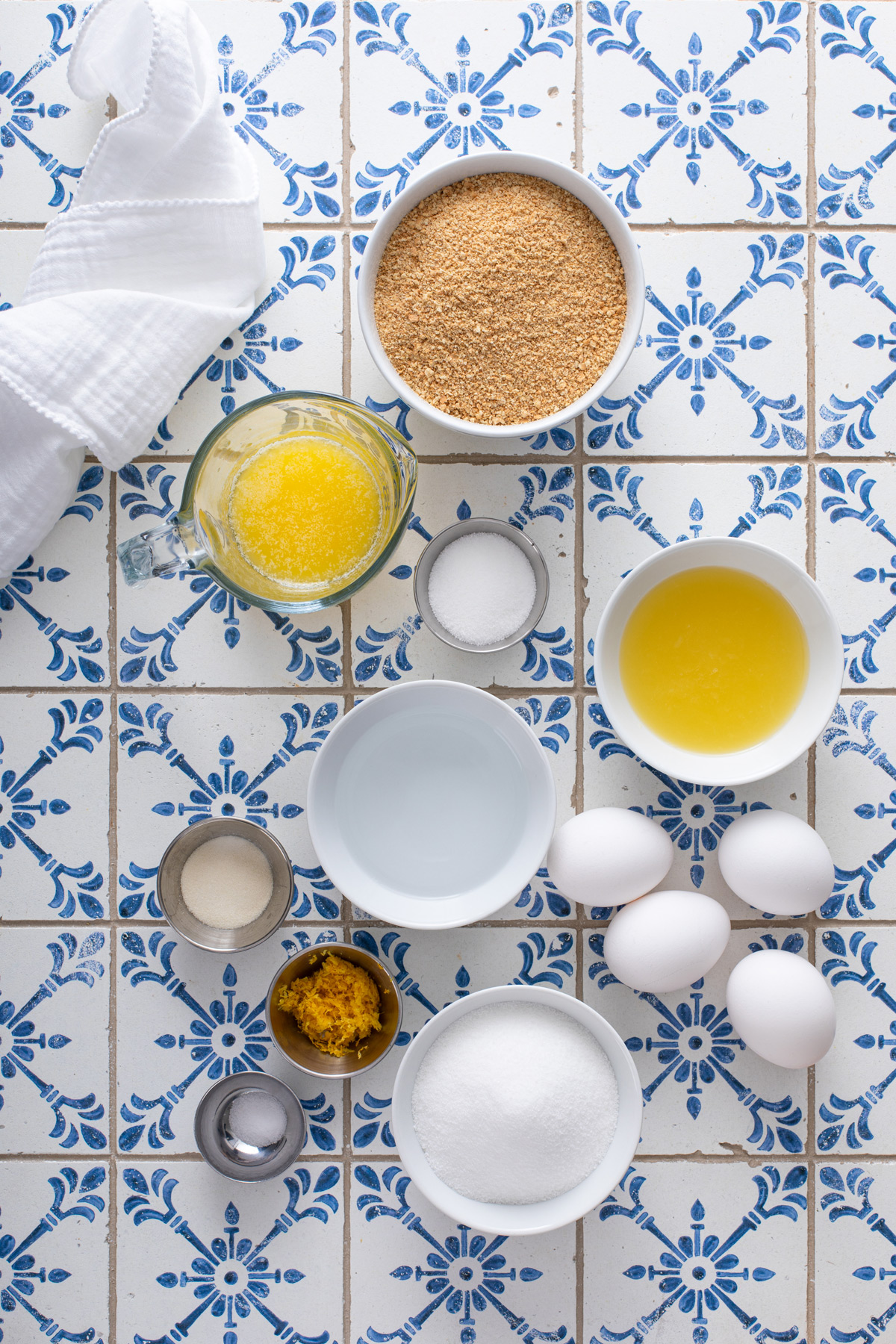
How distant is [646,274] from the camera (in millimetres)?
886

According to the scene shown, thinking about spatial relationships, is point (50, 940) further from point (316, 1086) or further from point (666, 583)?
point (666, 583)

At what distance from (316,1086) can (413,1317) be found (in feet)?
0.83

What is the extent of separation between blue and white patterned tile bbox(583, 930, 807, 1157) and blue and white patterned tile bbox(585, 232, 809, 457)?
50 centimetres

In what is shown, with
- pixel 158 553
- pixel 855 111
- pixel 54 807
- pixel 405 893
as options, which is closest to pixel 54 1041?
pixel 54 807

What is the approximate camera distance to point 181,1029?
2.95 ft

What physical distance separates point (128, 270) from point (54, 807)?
53 cm

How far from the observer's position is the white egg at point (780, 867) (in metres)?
0.81

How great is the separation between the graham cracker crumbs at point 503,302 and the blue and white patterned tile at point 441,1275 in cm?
77

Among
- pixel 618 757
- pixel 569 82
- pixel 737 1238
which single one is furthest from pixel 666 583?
pixel 737 1238

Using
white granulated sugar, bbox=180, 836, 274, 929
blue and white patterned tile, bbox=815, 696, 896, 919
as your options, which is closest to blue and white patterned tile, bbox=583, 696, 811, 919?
blue and white patterned tile, bbox=815, 696, 896, 919

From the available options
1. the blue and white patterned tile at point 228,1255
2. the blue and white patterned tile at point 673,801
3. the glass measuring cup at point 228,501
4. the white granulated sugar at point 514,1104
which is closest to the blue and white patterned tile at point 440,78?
the glass measuring cup at point 228,501

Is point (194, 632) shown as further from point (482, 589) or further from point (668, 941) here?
point (668, 941)

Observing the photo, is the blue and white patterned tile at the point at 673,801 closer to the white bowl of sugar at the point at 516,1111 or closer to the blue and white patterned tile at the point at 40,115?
the white bowl of sugar at the point at 516,1111

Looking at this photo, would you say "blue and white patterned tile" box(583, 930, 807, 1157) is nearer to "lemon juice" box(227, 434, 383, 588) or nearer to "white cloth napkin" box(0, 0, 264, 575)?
"lemon juice" box(227, 434, 383, 588)
